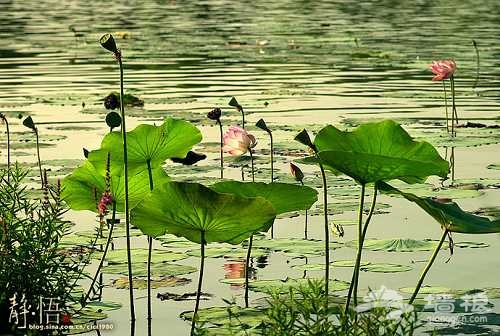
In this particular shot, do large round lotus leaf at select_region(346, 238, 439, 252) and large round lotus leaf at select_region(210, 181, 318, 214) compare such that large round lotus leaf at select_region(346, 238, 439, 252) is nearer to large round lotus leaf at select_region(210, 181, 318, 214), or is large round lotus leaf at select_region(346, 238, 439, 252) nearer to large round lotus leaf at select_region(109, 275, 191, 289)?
large round lotus leaf at select_region(109, 275, 191, 289)

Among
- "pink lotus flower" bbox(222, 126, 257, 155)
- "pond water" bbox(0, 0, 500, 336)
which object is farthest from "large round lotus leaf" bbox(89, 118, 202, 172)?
"pond water" bbox(0, 0, 500, 336)

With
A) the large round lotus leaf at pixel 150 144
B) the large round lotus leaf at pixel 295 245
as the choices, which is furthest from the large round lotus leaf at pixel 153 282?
the large round lotus leaf at pixel 295 245

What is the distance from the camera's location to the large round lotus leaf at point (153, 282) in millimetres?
4414

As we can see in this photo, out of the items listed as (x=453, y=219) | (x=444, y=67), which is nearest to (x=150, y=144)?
(x=453, y=219)

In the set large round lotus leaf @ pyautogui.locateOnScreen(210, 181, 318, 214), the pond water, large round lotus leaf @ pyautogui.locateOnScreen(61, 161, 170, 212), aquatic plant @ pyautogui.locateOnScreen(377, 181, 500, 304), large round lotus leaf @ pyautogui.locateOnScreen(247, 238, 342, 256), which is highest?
aquatic plant @ pyautogui.locateOnScreen(377, 181, 500, 304)

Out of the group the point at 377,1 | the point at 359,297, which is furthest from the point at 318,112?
the point at 377,1

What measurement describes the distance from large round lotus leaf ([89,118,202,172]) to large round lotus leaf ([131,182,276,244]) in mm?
618

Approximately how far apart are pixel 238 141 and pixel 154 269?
60cm

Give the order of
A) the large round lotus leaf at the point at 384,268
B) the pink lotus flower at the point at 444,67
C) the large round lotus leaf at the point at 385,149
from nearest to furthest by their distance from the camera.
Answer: the large round lotus leaf at the point at 385,149 → the large round lotus leaf at the point at 384,268 → the pink lotus flower at the point at 444,67

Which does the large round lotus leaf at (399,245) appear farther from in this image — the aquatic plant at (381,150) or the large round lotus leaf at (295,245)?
the aquatic plant at (381,150)

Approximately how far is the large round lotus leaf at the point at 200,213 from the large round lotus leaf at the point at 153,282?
617 mm

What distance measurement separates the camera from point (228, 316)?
3.92 m

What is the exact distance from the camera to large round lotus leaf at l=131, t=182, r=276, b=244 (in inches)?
144

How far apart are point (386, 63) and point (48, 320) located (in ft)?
34.2
